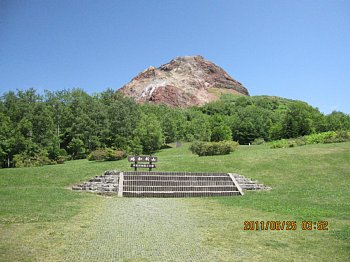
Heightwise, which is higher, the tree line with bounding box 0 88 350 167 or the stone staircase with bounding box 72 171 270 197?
the tree line with bounding box 0 88 350 167

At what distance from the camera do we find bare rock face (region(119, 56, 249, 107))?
125m

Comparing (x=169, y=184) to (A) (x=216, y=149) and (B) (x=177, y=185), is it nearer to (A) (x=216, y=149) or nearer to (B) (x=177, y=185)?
(B) (x=177, y=185)

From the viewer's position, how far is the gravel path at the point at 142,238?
6059 millimetres

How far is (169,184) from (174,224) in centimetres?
777

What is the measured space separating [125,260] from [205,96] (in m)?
134

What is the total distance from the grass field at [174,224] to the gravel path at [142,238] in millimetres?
20

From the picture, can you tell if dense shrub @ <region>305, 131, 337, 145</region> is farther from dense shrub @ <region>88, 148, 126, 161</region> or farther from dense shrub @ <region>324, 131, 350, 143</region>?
dense shrub @ <region>88, 148, 126, 161</region>

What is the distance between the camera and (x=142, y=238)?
7.32 metres

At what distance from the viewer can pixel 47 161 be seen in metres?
33.1

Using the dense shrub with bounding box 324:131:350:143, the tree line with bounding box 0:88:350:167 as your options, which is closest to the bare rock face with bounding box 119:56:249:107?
the tree line with bounding box 0:88:350:167

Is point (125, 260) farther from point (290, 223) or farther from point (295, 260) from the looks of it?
point (290, 223)
